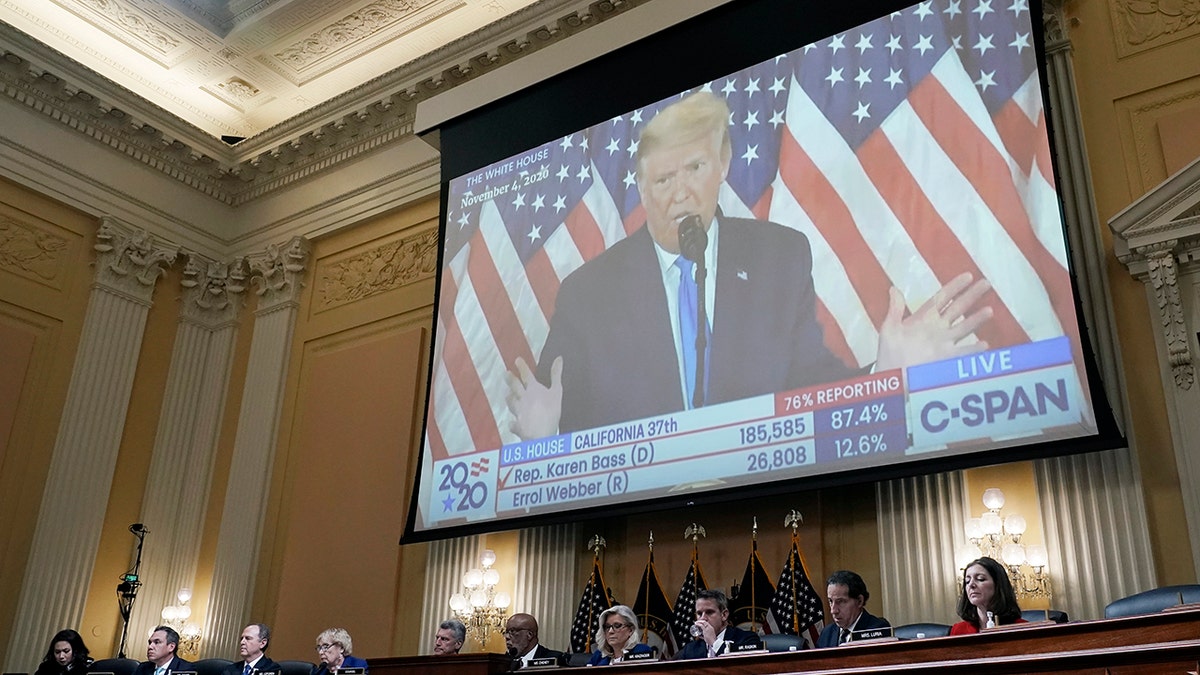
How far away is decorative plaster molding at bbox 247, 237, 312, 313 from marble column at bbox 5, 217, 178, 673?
917 millimetres

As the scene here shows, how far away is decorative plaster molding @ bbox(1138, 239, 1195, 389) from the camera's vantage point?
16.8ft

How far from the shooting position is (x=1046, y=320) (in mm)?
5031

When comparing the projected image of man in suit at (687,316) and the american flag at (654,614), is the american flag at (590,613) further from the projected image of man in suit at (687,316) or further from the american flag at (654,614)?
the projected image of man in suit at (687,316)

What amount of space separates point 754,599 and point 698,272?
1.95 meters

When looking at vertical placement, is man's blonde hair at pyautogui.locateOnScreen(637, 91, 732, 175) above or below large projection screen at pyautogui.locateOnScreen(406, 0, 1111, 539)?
above

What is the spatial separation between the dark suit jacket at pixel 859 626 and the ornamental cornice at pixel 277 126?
5.19 m

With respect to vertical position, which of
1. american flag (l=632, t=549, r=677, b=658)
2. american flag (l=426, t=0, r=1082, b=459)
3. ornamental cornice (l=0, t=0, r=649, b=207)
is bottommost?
american flag (l=632, t=549, r=677, b=658)

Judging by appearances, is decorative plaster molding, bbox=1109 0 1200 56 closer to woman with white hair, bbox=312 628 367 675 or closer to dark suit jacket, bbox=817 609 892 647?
dark suit jacket, bbox=817 609 892 647

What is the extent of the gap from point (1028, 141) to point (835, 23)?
5.18 ft

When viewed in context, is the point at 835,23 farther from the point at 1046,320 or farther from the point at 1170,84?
the point at 1046,320

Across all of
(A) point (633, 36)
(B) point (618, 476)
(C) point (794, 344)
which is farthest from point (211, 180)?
(C) point (794, 344)

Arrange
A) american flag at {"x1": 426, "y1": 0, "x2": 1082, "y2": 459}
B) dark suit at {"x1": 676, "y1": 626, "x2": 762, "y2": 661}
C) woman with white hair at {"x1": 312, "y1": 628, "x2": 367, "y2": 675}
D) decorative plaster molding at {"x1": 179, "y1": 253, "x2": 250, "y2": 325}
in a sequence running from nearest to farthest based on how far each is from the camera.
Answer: dark suit at {"x1": 676, "y1": 626, "x2": 762, "y2": 661}, american flag at {"x1": 426, "y1": 0, "x2": 1082, "y2": 459}, woman with white hair at {"x1": 312, "y1": 628, "x2": 367, "y2": 675}, decorative plaster molding at {"x1": 179, "y1": 253, "x2": 250, "y2": 325}

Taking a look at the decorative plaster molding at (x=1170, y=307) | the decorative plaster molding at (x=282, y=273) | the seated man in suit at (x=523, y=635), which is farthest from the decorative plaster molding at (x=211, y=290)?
the decorative plaster molding at (x=1170, y=307)

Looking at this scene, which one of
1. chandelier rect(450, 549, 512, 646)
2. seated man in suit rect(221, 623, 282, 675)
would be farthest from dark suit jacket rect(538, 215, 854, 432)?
seated man in suit rect(221, 623, 282, 675)
